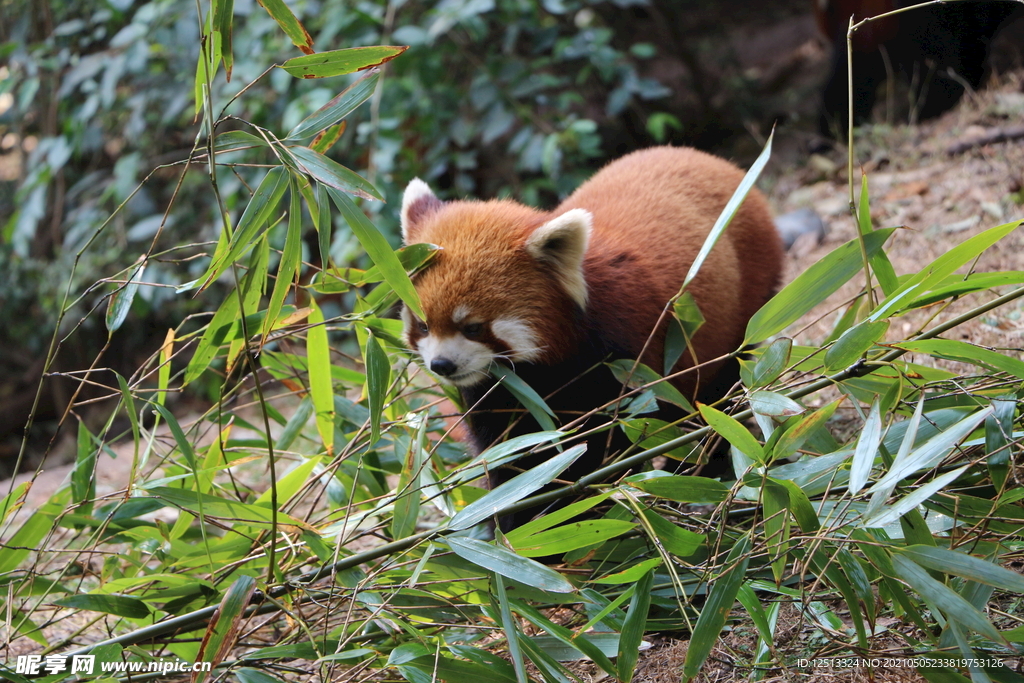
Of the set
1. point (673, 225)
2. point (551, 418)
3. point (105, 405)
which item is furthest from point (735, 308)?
point (105, 405)

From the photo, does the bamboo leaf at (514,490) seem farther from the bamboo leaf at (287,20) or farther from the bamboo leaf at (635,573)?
the bamboo leaf at (287,20)

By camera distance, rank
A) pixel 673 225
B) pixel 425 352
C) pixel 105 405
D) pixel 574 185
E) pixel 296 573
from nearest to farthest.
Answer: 1. pixel 296 573
2. pixel 425 352
3. pixel 673 225
4. pixel 574 185
5. pixel 105 405

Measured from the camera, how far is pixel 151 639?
1692mm

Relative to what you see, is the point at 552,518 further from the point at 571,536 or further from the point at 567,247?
the point at 567,247

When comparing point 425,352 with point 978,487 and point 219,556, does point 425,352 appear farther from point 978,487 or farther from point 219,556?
point 978,487

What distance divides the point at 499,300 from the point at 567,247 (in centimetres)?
22

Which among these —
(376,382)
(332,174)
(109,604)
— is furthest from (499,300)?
(109,604)

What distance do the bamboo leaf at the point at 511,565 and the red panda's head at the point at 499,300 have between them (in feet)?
1.91

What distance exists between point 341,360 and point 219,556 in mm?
2505

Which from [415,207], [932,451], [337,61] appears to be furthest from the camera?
[415,207]

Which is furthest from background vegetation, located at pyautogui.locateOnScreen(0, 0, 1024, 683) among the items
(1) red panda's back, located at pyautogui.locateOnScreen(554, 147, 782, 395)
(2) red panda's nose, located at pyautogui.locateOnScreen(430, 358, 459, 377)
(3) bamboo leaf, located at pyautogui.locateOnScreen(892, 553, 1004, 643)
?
(1) red panda's back, located at pyautogui.locateOnScreen(554, 147, 782, 395)

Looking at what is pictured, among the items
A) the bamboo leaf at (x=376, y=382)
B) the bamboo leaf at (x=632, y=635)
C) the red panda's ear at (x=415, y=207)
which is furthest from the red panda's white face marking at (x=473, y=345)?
the bamboo leaf at (x=632, y=635)

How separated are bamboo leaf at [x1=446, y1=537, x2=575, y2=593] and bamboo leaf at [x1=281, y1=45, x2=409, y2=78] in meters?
0.99

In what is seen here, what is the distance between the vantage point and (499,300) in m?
1.97
